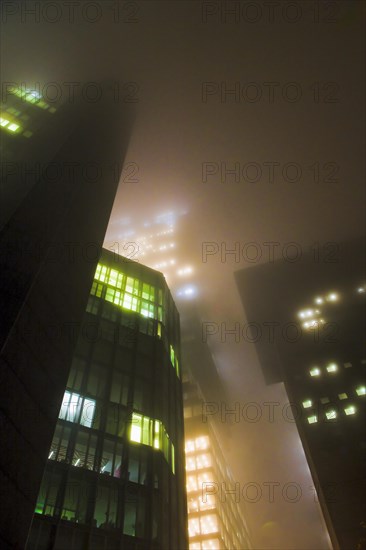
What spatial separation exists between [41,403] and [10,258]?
178 inches

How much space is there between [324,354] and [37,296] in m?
59.7

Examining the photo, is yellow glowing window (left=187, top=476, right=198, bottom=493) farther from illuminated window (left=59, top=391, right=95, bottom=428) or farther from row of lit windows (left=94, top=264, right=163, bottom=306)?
illuminated window (left=59, top=391, right=95, bottom=428)

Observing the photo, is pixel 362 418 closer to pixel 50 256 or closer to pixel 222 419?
pixel 50 256

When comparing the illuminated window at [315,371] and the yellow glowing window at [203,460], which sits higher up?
the illuminated window at [315,371]

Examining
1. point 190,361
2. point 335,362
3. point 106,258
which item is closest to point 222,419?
point 190,361

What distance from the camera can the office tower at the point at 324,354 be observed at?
45312mm

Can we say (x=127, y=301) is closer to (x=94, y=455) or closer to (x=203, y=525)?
(x=94, y=455)

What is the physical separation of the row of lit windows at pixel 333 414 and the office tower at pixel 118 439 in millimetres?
23726

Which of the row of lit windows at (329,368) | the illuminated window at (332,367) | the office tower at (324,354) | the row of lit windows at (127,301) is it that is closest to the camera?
the row of lit windows at (127,301)

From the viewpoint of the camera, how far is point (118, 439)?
2820 centimetres

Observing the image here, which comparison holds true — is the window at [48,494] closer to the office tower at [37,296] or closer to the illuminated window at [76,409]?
the illuminated window at [76,409]

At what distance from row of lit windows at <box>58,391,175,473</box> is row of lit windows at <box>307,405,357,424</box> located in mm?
28669

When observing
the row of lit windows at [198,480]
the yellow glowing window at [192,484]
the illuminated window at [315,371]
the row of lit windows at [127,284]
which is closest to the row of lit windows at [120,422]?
the row of lit windows at [127,284]

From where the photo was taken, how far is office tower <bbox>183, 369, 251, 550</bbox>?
Result: 2339 inches
